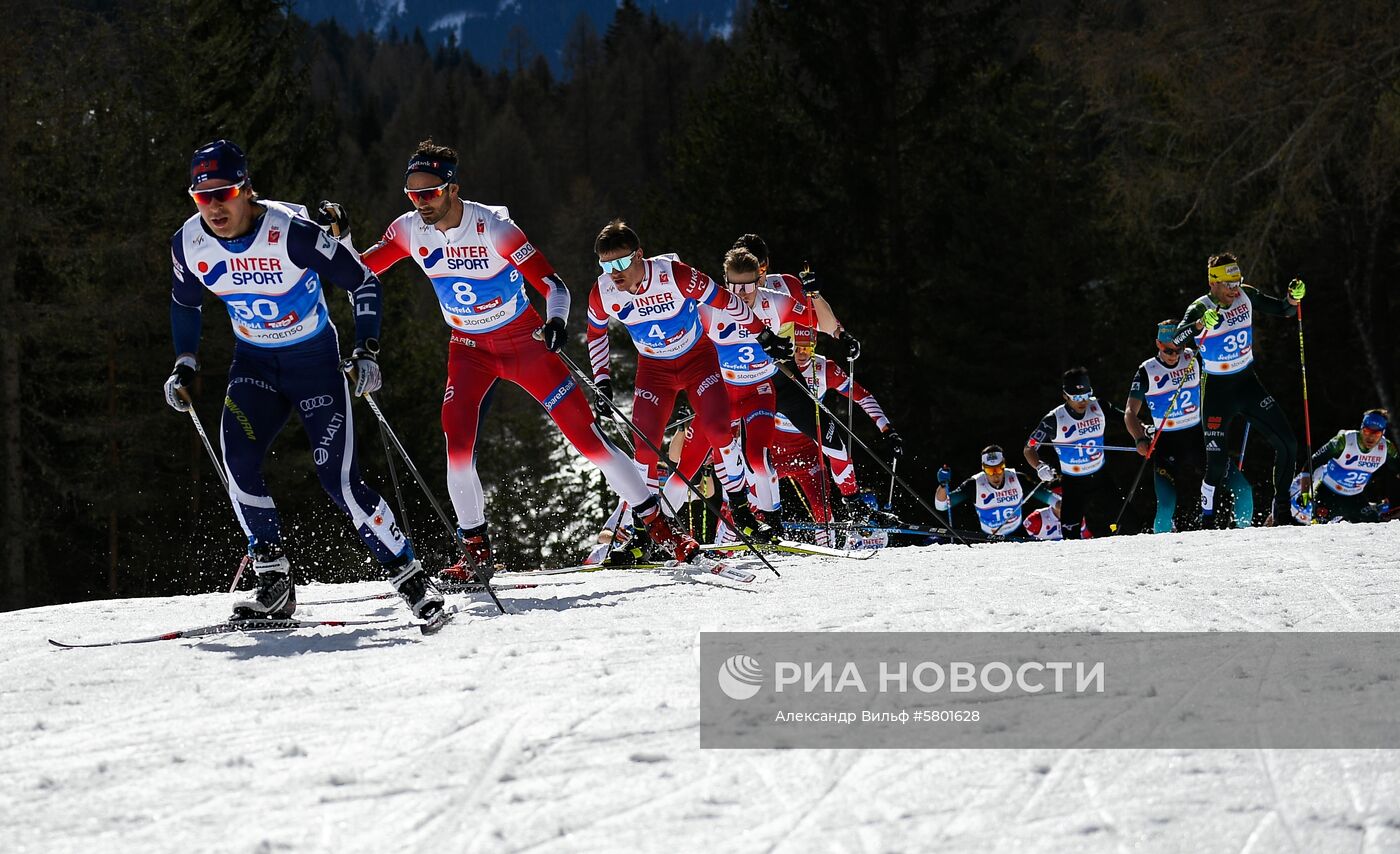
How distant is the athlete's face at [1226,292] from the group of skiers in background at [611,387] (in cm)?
2

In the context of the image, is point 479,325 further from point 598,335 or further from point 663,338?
point 663,338

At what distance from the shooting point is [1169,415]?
36.3 ft

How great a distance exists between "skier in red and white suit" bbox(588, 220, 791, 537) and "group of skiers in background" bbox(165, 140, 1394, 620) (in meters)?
0.01

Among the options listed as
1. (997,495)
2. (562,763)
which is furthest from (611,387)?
(562,763)

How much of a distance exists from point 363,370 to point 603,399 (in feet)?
8.04

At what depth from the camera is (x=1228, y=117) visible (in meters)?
16.7

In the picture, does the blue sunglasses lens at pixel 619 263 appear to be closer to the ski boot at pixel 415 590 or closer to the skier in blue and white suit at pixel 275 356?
the skier in blue and white suit at pixel 275 356

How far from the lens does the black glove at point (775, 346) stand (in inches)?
320

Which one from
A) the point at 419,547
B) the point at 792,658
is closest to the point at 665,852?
the point at 792,658

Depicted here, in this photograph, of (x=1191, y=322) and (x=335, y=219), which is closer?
(x=335, y=219)

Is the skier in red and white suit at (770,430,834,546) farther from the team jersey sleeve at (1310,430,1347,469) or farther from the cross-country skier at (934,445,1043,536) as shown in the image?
the team jersey sleeve at (1310,430,1347,469)

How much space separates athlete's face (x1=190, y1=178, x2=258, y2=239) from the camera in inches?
218

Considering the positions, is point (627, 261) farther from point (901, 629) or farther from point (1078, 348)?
point (1078, 348)

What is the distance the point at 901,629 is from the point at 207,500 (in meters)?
17.8
